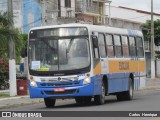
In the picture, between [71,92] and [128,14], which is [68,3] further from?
[71,92]

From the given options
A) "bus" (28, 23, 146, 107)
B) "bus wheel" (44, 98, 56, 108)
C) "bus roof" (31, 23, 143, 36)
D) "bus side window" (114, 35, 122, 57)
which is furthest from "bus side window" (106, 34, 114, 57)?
"bus wheel" (44, 98, 56, 108)

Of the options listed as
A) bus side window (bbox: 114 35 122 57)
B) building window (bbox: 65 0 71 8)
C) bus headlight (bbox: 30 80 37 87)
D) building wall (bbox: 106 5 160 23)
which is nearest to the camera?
bus headlight (bbox: 30 80 37 87)

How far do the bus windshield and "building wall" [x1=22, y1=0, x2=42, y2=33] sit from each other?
35.2 meters

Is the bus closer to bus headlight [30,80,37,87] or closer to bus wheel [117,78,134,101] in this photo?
bus headlight [30,80,37,87]

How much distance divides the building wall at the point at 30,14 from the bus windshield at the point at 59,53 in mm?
35176

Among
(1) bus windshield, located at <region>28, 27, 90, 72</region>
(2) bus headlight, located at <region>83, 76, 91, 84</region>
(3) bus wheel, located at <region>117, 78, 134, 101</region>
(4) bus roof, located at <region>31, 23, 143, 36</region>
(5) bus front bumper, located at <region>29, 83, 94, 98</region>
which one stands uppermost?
(4) bus roof, located at <region>31, 23, 143, 36</region>

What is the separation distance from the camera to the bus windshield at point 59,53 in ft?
74.7

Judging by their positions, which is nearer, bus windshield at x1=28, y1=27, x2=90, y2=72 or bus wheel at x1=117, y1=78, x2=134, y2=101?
bus windshield at x1=28, y1=27, x2=90, y2=72

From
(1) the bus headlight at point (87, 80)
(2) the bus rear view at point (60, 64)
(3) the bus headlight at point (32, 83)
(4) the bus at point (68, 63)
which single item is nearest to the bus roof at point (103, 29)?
(4) the bus at point (68, 63)

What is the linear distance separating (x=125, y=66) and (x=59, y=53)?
5.31 metres

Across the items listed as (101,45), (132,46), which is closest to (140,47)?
(132,46)

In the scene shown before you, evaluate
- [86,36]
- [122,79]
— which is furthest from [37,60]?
[122,79]

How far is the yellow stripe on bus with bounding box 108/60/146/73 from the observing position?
84.1 ft

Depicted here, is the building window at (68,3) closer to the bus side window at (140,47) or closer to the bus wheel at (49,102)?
the bus side window at (140,47)
